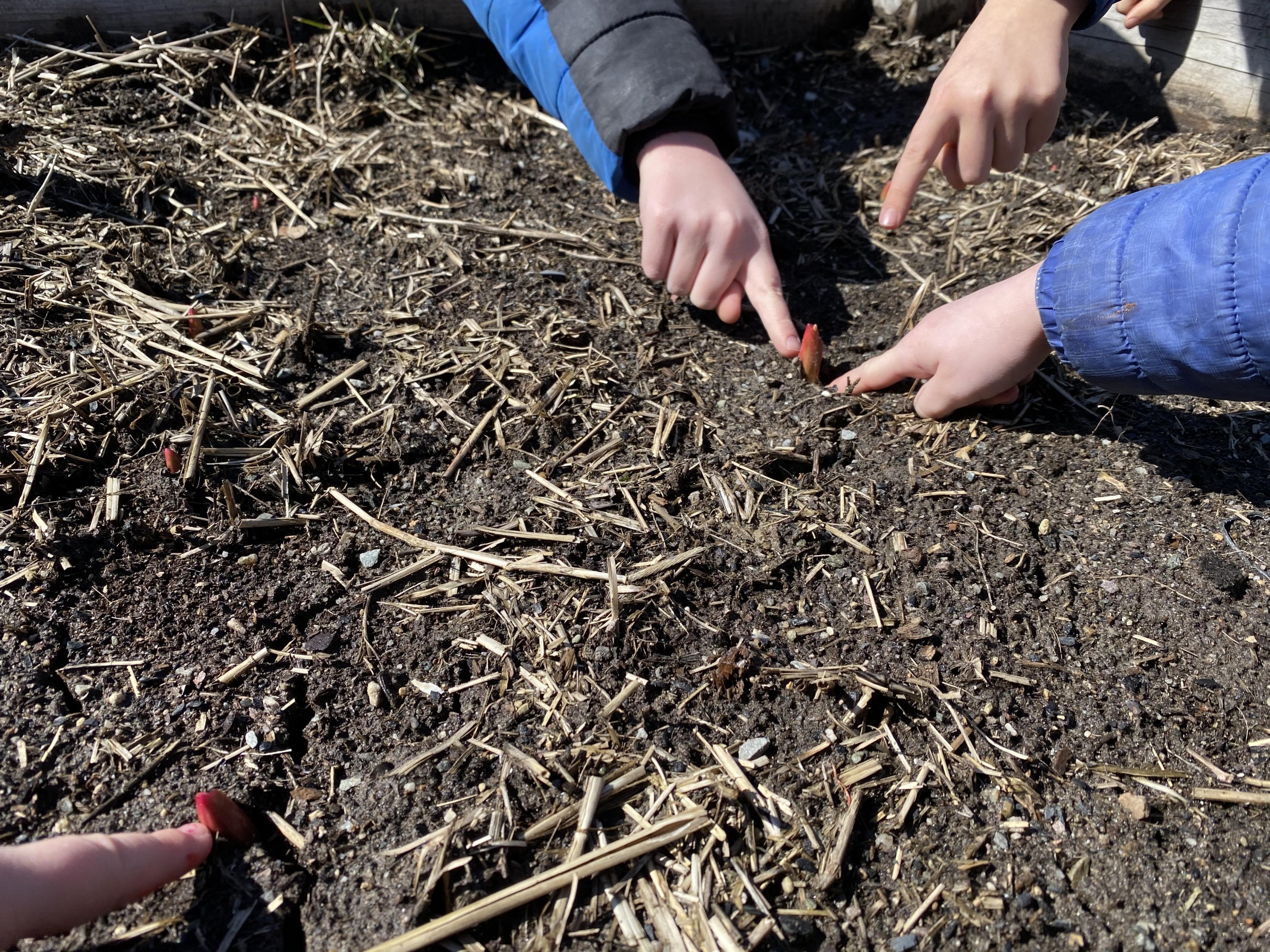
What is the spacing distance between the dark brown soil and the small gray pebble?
0.03 meters

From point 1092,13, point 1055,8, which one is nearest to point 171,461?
point 1055,8

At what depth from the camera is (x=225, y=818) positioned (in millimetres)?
1434

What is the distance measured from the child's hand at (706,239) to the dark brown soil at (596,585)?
0.12m

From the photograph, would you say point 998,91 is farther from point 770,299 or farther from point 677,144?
point 677,144

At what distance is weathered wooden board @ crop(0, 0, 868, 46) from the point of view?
9.66 feet

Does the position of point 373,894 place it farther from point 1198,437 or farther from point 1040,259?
point 1040,259

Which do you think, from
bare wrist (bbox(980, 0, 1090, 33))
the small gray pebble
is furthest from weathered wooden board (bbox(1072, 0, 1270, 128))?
the small gray pebble

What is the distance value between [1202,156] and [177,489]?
2.94m

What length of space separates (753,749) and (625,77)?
1.70m

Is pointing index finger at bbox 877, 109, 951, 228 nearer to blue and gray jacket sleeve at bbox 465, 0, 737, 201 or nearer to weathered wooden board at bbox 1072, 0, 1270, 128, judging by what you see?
blue and gray jacket sleeve at bbox 465, 0, 737, 201

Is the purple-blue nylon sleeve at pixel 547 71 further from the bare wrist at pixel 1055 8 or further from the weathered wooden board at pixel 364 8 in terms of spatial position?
the bare wrist at pixel 1055 8

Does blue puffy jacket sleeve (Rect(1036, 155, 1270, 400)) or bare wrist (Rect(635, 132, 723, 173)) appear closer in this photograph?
blue puffy jacket sleeve (Rect(1036, 155, 1270, 400))

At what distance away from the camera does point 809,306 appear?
98.1 inches

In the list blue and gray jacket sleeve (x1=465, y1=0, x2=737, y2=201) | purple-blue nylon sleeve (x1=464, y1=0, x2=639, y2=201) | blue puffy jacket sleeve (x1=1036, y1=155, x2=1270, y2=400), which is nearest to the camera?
blue puffy jacket sleeve (x1=1036, y1=155, x2=1270, y2=400)
